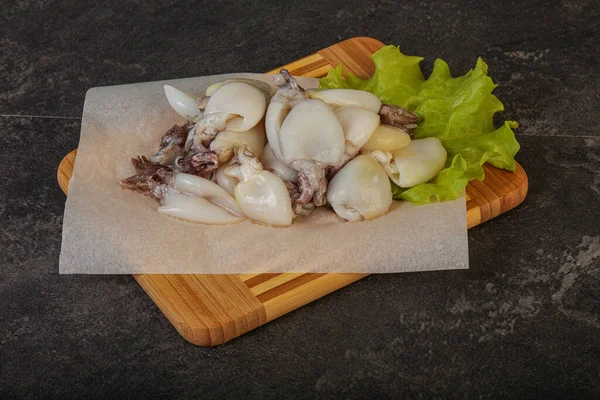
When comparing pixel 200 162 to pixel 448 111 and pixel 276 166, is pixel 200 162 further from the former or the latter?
pixel 448 111

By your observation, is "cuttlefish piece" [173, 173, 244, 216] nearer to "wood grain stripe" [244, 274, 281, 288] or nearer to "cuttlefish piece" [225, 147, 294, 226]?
"cuttlefish piece" [225, 147, 294, 226]

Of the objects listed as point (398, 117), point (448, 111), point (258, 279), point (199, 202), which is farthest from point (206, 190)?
point (448, 111)

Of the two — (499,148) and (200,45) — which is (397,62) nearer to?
(499,148)

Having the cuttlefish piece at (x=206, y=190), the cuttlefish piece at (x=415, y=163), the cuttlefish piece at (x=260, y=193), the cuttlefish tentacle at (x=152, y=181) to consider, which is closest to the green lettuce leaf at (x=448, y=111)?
the cuttlefish piece at (x=415, y=163)

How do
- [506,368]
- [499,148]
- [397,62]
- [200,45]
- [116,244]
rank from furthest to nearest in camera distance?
1. [200,45]
2. [397,62]
3. [499,148]
4. [116,244]
5. [506,368]

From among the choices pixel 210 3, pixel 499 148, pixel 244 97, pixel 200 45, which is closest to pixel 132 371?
pixel 244 97

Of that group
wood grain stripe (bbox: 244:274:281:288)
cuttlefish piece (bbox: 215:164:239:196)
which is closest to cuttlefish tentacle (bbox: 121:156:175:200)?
cuttlefish piece (bbox: 215:164:239:196)
